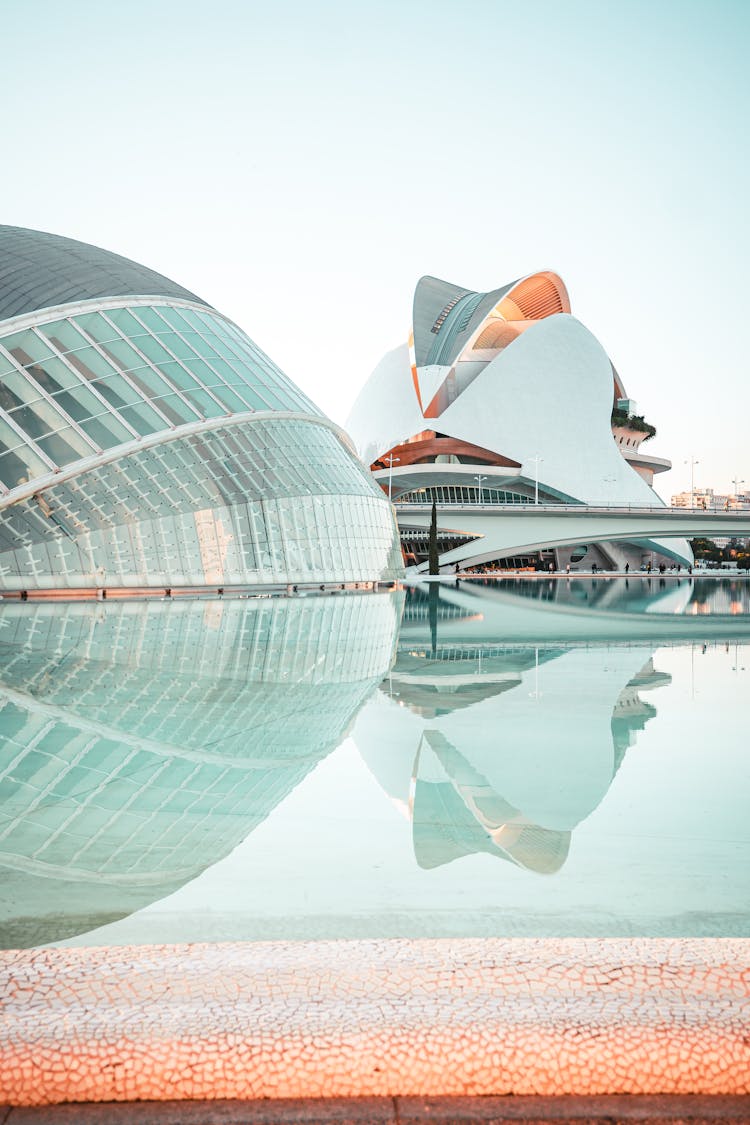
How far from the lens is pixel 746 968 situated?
2.63m

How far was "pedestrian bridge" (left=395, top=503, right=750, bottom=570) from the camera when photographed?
212 ft

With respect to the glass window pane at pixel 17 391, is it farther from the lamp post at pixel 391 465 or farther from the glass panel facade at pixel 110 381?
the lamp post at pixel 391 465

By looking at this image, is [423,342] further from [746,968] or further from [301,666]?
[746,968]

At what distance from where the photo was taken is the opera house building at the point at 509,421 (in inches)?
3000

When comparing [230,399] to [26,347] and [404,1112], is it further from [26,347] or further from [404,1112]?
[404,1112]

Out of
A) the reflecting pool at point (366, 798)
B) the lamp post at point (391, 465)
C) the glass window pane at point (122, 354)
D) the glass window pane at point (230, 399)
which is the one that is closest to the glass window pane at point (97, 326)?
the glass window pane at point (122, 354)

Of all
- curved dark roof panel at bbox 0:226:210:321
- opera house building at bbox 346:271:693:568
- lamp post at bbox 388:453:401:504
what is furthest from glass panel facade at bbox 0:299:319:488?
opera house building at bbox 346:271:693:568

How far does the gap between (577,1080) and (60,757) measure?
5.07m

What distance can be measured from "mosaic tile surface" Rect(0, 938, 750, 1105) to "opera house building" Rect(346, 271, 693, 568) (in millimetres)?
68642

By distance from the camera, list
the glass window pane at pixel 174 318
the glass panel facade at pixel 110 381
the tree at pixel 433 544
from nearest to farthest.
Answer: the glass panel facade at pixel 110 381 < the glass window pane at pixel 174 318 < the tree at pixel 433 544

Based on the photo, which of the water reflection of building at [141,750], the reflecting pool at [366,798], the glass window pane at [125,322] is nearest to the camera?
the reflecting pool at [366,798]

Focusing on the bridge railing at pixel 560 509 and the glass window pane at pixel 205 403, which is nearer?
the glass window pane at pixel 205 403

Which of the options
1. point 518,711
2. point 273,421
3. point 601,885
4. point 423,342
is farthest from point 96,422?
point 423,342

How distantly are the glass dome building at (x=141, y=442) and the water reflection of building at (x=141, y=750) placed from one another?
1013 centimetres
